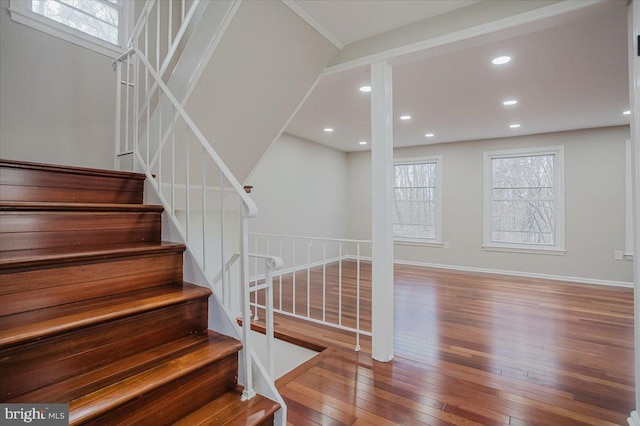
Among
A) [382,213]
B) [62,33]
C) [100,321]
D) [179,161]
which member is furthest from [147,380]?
Answer: [62,33]

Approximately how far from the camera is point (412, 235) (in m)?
6.73

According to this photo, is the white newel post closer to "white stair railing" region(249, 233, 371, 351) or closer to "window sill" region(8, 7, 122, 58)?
"white stair railing" region(249, 233, 371, 351)

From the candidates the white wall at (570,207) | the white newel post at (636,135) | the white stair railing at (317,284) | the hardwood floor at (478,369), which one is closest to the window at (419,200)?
the white wall at (570,207)

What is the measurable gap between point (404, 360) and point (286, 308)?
1.72 metres

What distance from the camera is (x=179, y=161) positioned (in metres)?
2.65

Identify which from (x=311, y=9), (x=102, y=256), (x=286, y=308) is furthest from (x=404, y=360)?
(x=311, y=9)

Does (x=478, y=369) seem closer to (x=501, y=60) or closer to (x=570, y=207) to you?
(x=501, y=60)

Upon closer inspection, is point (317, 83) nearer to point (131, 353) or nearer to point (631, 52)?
point (631, 52)

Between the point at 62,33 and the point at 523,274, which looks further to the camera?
the point at 523,274

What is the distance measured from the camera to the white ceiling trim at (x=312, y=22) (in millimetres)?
2146

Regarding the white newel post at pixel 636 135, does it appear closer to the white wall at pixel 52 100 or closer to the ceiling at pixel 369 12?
the ceiling at pixel 369 12

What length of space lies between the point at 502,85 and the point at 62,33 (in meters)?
3.98

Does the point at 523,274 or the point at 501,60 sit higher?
the point at 501,60

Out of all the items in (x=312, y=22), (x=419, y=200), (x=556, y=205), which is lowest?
(x=556, y=205)
